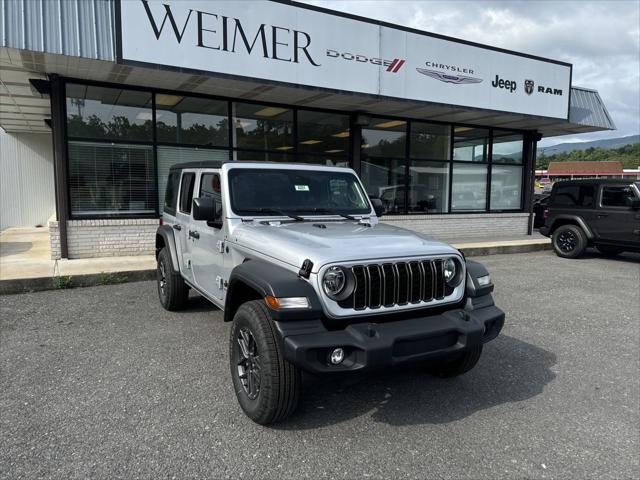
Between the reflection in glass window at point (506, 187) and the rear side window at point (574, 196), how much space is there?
2.86m

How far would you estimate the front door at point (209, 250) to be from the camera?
4.31m

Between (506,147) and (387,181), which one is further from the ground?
(506,147)

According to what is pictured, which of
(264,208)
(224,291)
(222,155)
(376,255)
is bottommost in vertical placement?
(224,291)

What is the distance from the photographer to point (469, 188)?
1403 cm

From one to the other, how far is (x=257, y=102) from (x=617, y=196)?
8.37 m

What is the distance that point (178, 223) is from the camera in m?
5.62

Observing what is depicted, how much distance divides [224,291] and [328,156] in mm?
8024

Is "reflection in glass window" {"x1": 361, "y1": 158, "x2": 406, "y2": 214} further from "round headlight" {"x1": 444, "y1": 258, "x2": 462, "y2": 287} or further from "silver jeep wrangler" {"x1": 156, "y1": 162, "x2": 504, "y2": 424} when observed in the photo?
"round headlight" {"x1": 444, "y1": 258, "x2": 462, "y2": 287}

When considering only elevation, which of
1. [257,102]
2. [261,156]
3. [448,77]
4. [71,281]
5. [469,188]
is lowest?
[71,281]

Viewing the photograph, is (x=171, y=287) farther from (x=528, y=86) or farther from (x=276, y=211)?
(x=528, y=86)

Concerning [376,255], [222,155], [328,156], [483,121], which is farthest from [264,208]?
[483,121]

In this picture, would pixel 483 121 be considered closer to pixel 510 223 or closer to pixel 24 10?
pixel 510 223

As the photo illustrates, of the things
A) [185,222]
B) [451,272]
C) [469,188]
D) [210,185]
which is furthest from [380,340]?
[469,188]

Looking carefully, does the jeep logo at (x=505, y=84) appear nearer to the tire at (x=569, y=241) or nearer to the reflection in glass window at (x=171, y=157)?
the tire at (x=569, y=241)
